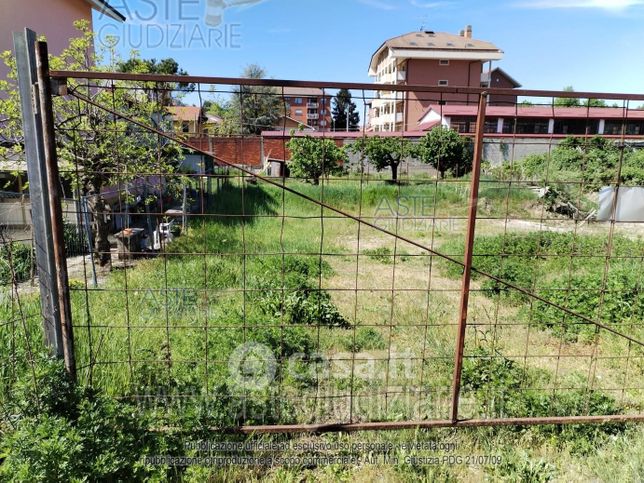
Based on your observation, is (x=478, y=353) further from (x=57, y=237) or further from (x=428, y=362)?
(x=57, y=237)

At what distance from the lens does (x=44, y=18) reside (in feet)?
38.5

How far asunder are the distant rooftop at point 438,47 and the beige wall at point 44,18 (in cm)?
2981

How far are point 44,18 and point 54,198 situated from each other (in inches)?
483

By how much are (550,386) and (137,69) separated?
25.4 feet

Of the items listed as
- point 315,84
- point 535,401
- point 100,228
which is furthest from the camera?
point 100,228

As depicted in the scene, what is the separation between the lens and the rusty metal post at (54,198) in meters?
2.29

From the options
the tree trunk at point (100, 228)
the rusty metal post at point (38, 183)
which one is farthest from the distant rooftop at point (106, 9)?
the rusty metal post at point (38, 183)

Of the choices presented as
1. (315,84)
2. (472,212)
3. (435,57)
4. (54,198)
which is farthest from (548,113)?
(435,57)

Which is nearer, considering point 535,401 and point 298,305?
point 535,401

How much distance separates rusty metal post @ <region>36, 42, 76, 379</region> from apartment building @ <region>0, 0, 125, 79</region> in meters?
9.48

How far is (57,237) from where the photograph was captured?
2408 millimetres

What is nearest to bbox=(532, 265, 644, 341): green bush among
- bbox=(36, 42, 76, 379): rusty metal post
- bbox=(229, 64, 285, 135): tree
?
bbox=(229, 64, 285, 135): tree

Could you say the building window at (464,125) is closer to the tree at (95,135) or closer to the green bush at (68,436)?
the green bush at (68,436)

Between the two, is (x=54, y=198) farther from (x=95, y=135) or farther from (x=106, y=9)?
(x=106, y=9)
